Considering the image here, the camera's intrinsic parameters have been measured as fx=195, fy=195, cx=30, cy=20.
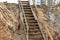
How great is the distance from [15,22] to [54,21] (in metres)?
2.61

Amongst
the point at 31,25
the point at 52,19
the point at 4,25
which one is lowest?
the point at 52,19

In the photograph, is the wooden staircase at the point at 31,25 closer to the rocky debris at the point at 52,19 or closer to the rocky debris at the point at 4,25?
the rocky debris at the point at 4,25

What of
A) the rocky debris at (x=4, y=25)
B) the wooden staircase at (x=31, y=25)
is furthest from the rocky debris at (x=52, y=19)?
the rocky debris at (x=4, y=25)

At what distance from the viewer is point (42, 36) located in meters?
9.07

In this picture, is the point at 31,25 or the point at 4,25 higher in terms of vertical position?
the point at 4,25

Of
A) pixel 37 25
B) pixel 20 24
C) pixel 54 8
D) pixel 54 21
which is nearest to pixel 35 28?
pixel 37 25

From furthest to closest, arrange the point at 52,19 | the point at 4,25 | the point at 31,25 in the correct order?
the point at 52,19, the point at 31,25, the point at 4,25

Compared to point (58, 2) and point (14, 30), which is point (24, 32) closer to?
point (14, 30)

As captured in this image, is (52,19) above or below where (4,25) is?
below

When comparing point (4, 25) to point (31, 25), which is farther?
point (31, 25)

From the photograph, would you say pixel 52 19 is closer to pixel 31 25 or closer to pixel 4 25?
pixel 31 25

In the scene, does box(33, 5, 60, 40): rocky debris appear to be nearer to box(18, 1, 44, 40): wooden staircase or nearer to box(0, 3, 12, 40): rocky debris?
box(18, 1, 44, 40): wooden staircase

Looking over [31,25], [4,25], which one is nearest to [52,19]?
[31,25]

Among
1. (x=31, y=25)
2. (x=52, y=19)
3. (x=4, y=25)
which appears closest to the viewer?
(x=4, y=25)
